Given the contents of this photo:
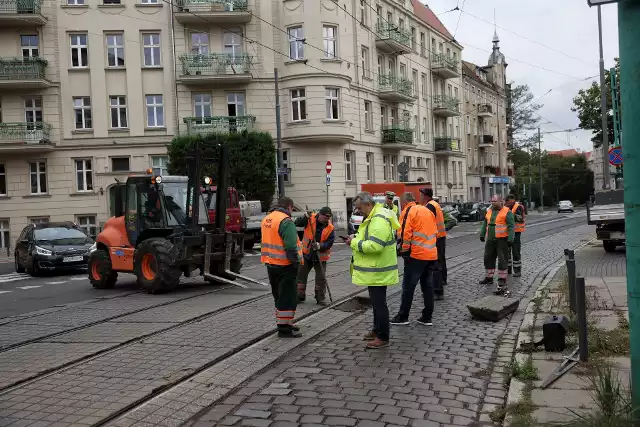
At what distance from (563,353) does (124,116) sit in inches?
1179

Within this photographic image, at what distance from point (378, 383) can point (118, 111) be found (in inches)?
1175

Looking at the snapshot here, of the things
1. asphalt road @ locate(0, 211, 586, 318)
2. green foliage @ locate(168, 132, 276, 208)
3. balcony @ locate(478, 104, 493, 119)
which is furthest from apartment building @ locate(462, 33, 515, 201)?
asphalt road @ locate(0, 211, 586, 318)

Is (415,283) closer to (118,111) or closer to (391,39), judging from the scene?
(118,111)

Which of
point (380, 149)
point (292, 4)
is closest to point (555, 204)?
point (380, 149)

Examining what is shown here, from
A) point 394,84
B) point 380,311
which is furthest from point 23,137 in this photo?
point 380,311

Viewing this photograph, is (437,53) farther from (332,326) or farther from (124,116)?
(332,326)

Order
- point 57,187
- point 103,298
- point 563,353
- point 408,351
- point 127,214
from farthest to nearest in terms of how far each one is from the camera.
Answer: point 57,187, point 127,214, point 103,298, point 408,351, point 563,353

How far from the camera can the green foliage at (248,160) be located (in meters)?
31.4

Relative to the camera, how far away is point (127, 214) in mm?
13695

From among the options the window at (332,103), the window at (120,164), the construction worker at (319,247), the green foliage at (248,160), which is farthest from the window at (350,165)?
the construction worker at (319,247)

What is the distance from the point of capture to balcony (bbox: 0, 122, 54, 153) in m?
31.2

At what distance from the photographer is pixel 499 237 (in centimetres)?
1176

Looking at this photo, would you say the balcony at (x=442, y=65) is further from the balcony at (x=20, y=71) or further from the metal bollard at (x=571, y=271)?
the metal bollard at (x=571, y=271)

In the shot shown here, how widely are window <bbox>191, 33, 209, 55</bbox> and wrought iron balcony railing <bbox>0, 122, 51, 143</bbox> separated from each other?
884cm
